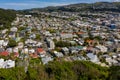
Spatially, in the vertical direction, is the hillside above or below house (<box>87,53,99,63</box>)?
above

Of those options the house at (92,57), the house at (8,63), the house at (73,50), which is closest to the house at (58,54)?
the house at (73,50)

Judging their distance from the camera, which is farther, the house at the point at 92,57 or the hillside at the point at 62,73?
the house at the point at 92,57

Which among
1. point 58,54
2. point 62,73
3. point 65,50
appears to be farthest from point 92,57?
point 62,73

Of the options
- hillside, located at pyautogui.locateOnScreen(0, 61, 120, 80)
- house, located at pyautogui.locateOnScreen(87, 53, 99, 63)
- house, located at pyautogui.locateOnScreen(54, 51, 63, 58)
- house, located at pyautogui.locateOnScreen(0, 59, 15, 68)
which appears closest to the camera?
hillside, located at pyautogui.locateOnScreen(0, 61, 120, 80)

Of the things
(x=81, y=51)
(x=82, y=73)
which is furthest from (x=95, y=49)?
(x=82, y=73)

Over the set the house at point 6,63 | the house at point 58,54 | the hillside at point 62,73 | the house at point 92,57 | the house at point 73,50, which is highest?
the hillside at point 62,73

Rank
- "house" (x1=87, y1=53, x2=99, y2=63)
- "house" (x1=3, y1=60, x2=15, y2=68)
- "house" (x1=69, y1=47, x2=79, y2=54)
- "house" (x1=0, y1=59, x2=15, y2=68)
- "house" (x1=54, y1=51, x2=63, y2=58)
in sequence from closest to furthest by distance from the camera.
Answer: "house" (x1=0, y1=59, x2=15, y2=68) → "house" (x1=3, y1=60, x2=15, y2=68) → "house" (x1=87, y1=53, x2=99, y2=63) → "house" (x1=54, y1=51, x2=63, y2=58) → "house" (x1=69, y1=47, x2=79, y2=54)

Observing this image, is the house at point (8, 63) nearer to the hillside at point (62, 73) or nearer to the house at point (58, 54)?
the house at point (58, 54)

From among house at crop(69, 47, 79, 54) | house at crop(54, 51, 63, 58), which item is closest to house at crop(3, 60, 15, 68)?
house at crop(54, 51, 63, 58)

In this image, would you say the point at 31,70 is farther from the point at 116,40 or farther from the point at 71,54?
the point at 116,40

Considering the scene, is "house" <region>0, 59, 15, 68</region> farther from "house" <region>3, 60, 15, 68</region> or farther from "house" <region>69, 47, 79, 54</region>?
"house" <region>69, 47, 79, 54</region>

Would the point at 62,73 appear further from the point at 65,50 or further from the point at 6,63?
the point at 65,50
